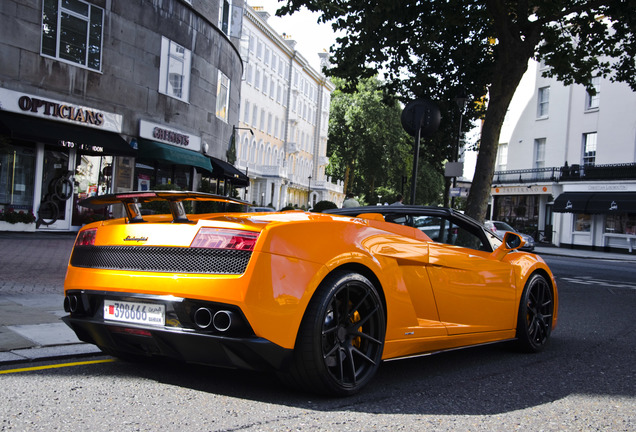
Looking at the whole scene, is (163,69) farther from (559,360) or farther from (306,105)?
(306,105)

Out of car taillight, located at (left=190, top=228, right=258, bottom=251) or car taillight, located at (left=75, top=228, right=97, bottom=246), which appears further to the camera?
car taillight, located at (left=75, top=228, right=97, bottom=246)

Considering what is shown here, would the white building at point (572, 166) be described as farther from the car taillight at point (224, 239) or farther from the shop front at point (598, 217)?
the car taillight at point (224, 239)

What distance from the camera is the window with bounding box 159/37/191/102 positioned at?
21.8m

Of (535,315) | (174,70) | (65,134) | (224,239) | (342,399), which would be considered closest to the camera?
(224,239)

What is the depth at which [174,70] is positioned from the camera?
22.3 m

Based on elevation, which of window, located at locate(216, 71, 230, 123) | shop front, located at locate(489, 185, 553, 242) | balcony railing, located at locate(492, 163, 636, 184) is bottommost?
shop front, located at locate(489, 185, 553, 242)

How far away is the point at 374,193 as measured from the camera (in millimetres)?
75125

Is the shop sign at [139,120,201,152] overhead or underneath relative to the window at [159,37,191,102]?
underneath

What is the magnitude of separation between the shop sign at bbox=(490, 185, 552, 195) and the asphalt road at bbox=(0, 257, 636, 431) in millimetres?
36924

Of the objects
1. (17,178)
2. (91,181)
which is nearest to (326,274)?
(17,178)

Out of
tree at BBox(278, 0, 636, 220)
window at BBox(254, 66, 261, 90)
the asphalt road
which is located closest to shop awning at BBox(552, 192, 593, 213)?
tree at BBox(278, 0, 636, 220)

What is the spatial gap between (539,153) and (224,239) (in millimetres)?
41373

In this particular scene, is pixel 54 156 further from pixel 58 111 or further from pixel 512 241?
pixel 512 241

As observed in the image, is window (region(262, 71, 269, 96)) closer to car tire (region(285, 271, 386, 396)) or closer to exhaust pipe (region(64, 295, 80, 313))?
exhaust pipe (region(64, 295, 80, 313))
